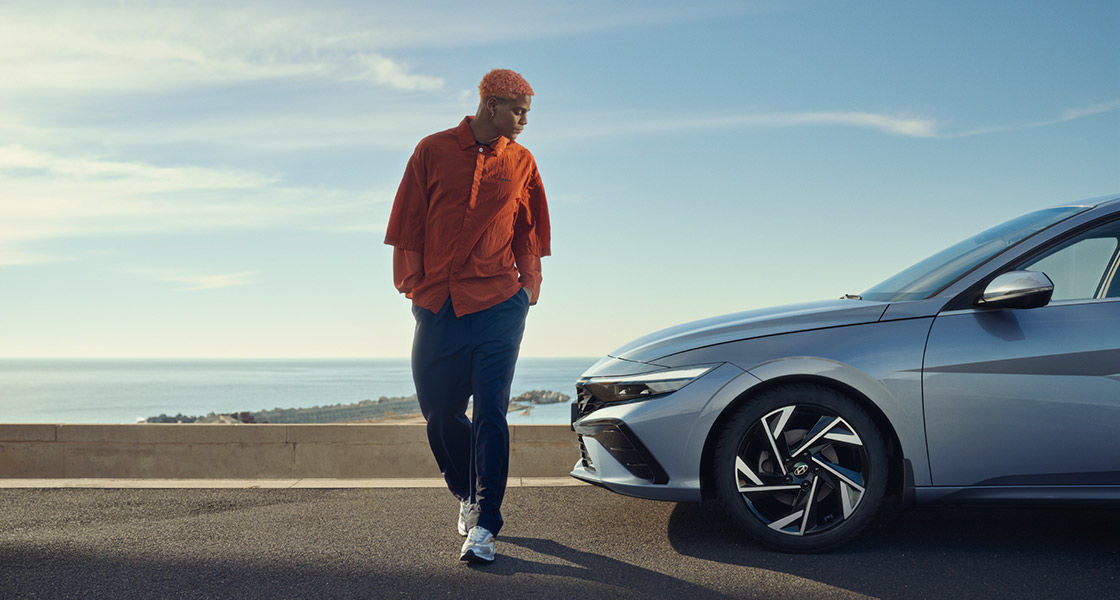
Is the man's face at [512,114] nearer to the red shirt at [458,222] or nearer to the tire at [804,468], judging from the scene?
the red shirt at [458,222]

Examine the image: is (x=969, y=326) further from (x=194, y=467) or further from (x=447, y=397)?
(x=194, y=467)

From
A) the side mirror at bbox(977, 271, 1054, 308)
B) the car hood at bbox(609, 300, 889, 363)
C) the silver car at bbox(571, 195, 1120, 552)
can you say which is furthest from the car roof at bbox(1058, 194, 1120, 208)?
the car hood at bbox(609, 300, 889, 363)

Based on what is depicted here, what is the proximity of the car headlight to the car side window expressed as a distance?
4.62ft

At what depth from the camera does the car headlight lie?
125 inches

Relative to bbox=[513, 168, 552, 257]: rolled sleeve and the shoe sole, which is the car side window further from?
the shoe sole

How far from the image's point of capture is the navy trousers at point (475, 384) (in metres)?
3.22

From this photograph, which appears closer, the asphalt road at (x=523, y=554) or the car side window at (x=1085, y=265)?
the asphalt road at (x=523, y=554)

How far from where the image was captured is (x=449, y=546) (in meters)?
3.32

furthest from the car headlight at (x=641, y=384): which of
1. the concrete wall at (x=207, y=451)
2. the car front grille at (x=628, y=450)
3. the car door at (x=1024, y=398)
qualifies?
the concrete wall at (x=207, y=451)

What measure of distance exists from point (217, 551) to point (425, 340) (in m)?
1.19

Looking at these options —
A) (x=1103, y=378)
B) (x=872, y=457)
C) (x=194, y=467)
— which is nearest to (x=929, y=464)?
(x=872, y=457)

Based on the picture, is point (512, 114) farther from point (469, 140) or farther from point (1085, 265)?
point (1085, 265)

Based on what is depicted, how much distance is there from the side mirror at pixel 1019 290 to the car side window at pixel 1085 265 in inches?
7.9

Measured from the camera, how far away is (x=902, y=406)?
10.0 feet
